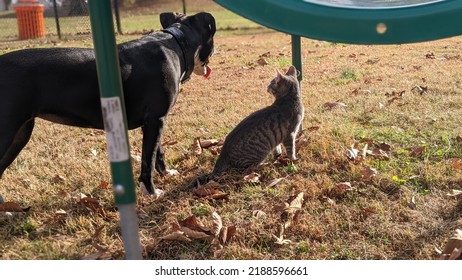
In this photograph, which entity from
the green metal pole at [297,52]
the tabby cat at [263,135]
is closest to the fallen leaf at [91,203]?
the tabby cat at [263,135]

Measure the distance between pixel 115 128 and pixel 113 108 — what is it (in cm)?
7

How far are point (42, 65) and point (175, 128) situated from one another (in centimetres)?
188

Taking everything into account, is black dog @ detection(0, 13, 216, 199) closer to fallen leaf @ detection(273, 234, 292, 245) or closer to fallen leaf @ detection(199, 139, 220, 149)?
fallen leaf @ detection(199, 139, 220, 149)

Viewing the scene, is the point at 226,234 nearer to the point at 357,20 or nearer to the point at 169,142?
the point at 357,20

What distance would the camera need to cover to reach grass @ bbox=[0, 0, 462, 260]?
7.64 ft

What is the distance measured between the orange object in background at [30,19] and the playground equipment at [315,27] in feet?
37.7

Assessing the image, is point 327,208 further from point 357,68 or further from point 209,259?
point 357,68

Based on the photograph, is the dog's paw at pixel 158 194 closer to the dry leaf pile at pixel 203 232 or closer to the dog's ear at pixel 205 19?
the dry leaf pile at pixel 203 232

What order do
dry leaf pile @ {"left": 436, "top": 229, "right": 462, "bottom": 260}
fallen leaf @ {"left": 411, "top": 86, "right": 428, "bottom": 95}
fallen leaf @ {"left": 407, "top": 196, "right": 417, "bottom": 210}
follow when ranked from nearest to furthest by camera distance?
dry leaf pile @ {"left": 436, "top": 229, "right": 462, "bottom": 260} → fallen leaf @ {"left": 407, "top": 196, "right": 417, "bottom": 210} → fallen leaf @ {"left": 411, "top": 86, "right": 428, "bottom": 95}

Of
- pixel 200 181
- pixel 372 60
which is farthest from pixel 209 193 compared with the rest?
pixel 372 60

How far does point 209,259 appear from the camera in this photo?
2.24 m

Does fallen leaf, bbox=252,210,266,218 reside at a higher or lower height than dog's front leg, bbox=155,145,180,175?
higher

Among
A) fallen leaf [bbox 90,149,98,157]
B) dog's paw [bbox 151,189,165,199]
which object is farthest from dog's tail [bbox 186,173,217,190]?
fallen leaf [bbox 90,149,98,157]

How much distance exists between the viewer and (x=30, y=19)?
41.5ft
